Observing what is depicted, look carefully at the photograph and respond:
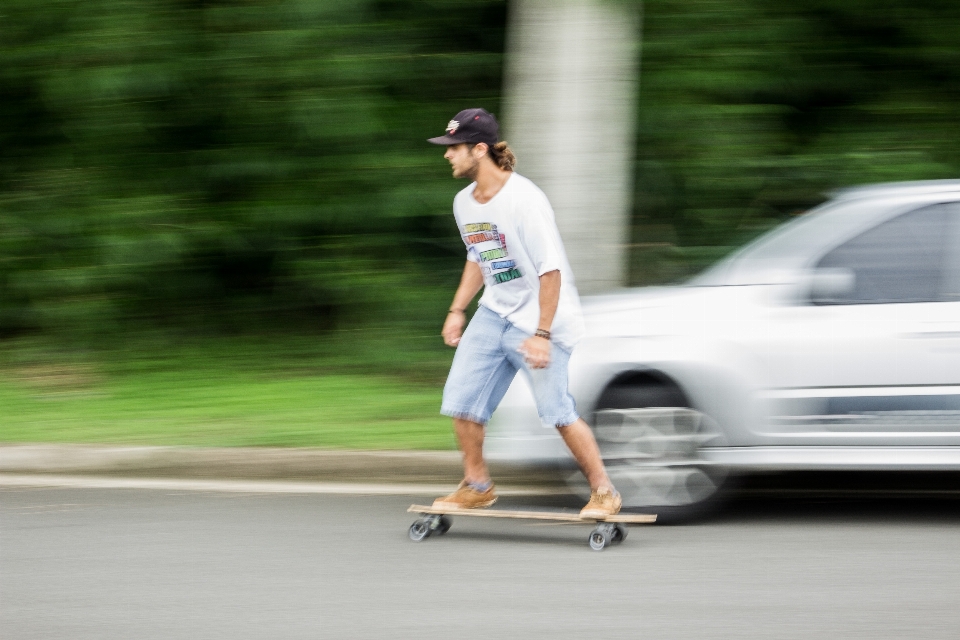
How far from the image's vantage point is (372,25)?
406 inches

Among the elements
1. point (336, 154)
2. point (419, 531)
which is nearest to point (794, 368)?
point (419, 531)

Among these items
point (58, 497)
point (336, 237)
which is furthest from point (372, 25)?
point (58, 497)

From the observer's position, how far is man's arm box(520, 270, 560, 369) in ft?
18.3

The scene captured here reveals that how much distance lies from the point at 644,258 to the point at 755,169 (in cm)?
119

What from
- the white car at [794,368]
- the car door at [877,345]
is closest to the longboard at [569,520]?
the white car at [794,368]

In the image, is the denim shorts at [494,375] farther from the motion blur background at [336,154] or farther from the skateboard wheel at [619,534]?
the motion blur background at [336,154]

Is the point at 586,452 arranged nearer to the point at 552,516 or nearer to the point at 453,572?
the point at 552,516

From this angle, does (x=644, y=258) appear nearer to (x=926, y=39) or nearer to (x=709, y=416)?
(x=926, y=39)

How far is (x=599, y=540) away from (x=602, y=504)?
0.16 m

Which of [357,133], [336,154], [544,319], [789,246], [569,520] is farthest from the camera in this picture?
[336,154]

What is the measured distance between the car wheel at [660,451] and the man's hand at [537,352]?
74 cm

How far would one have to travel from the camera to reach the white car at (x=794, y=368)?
6008 millimetres

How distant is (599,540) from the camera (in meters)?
5.80

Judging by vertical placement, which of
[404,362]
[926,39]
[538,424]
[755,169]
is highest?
[926,39]
